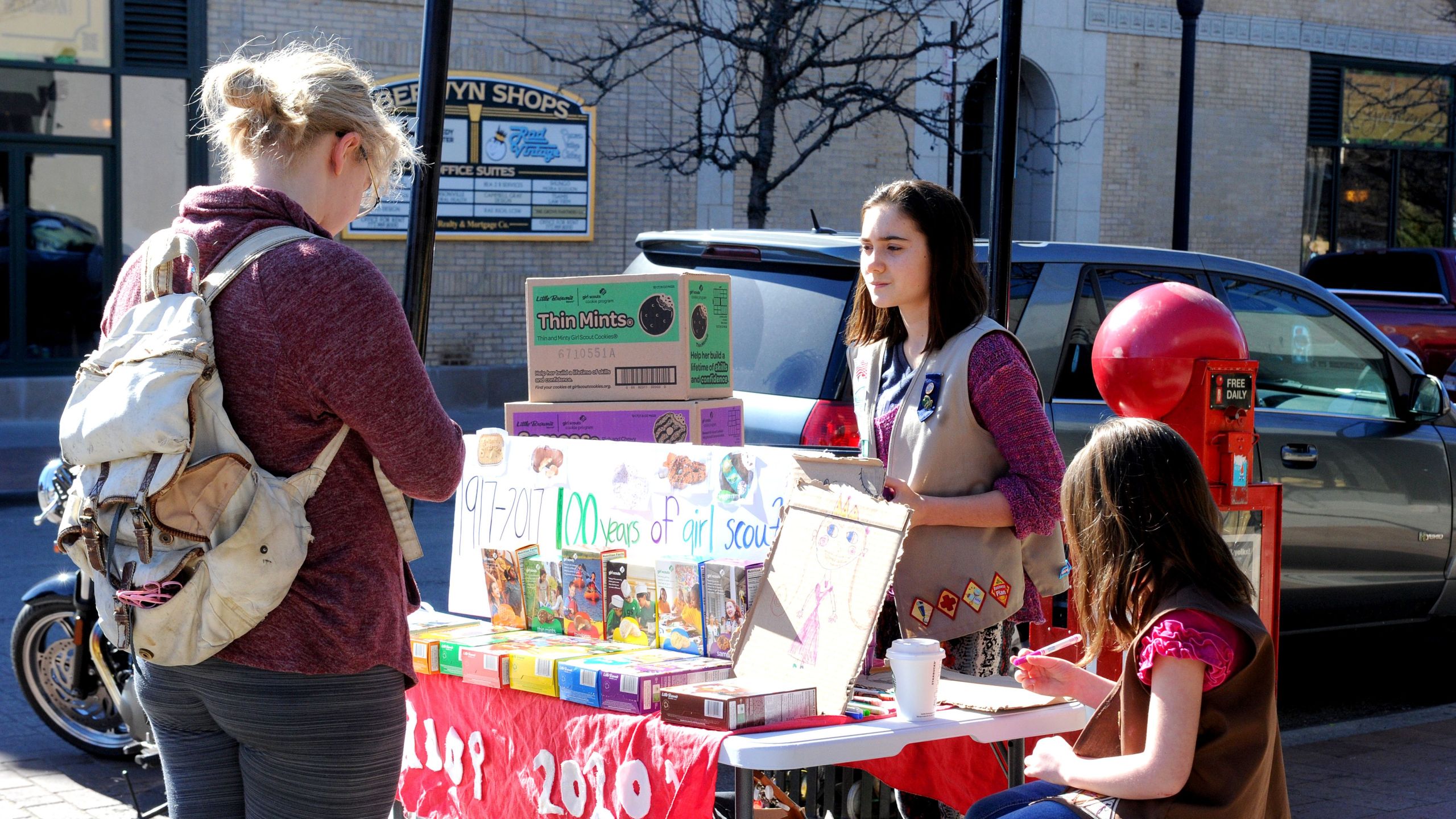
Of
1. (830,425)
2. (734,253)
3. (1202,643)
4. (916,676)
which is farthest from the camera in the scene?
(734,253)

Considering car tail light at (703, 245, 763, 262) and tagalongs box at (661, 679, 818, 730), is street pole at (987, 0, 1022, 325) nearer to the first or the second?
car tail light at (703, 245, 763, 262)

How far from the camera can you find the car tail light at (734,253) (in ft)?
17.9

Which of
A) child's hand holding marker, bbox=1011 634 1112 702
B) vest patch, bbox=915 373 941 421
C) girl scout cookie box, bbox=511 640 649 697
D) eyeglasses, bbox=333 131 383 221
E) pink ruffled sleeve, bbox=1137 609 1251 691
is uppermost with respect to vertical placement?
eyeglasses, bbox=333 131 383 221

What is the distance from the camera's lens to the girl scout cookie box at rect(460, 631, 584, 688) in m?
3.23

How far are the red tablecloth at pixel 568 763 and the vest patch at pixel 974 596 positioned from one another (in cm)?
30

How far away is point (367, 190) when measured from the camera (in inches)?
99.7

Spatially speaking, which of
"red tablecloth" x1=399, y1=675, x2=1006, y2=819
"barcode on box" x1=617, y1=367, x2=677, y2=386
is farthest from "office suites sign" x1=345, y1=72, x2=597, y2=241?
"red tablecloth" x1=399, y1=675, x2=1006, y2=819

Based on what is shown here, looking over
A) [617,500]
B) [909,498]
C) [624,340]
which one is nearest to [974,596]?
[909,498]

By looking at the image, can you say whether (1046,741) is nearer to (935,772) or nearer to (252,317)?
(935,772)

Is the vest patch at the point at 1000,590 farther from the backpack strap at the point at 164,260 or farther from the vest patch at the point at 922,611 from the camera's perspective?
the backpack strap at the point at 164,260

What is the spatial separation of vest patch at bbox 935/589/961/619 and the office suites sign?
13.2 metres

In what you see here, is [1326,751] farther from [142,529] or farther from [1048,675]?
[142,529]

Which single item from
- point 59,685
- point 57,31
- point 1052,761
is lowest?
point 59,685

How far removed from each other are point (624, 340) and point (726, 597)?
110cm
